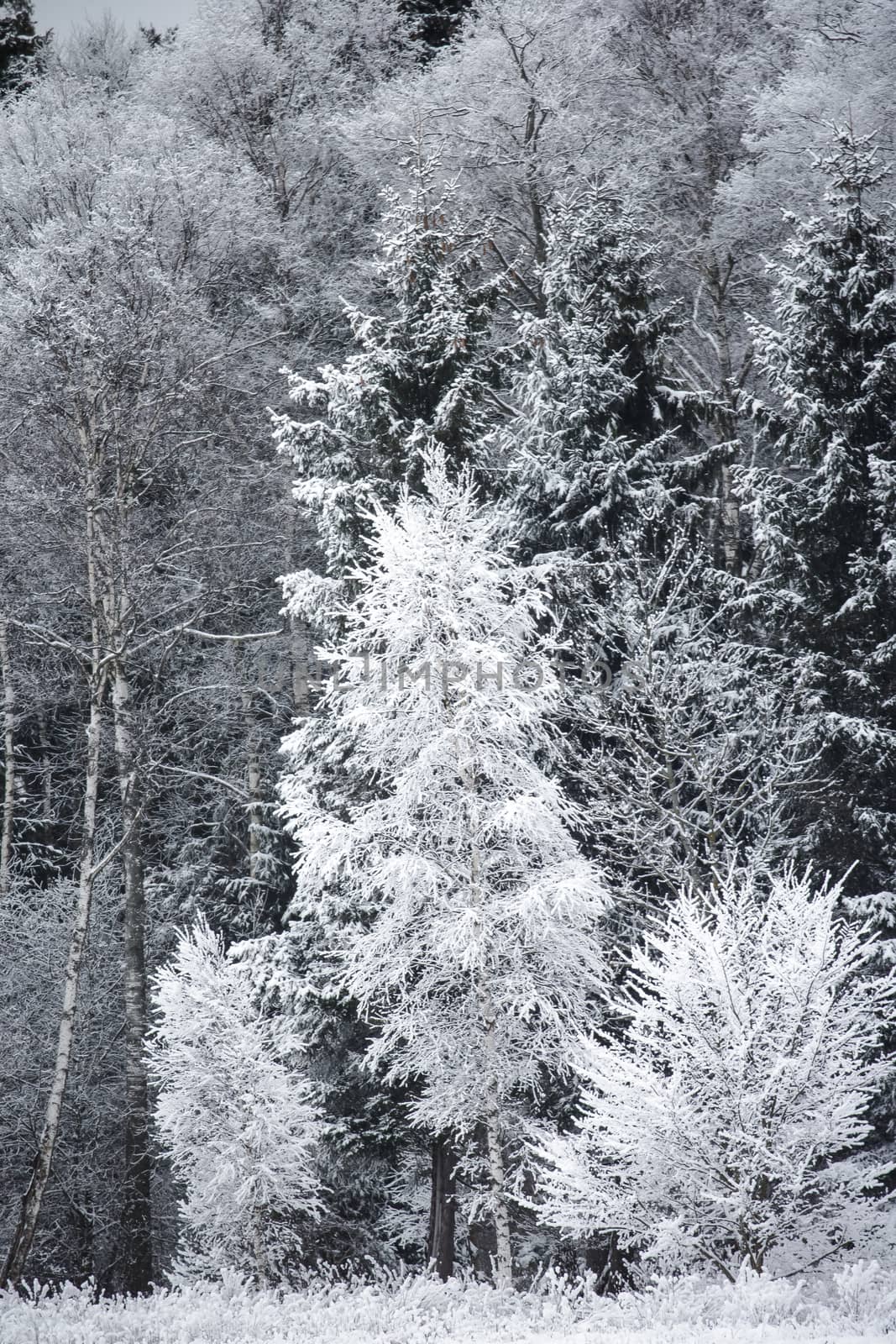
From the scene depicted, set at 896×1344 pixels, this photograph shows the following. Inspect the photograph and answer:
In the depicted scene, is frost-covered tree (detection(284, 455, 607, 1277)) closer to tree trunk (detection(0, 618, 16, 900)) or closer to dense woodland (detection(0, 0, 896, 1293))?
dense woodland (detection(0, 0, 896, 1293))

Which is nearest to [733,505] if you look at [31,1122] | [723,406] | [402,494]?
[723,406]

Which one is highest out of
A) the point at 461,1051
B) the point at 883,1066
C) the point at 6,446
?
the point at 6,446

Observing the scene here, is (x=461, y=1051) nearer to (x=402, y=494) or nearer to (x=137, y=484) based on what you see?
(x=402, y=494)

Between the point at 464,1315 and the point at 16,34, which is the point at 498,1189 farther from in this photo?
the point at 16,34

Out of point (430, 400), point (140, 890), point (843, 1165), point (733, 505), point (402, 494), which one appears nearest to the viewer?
point (843, 1165)

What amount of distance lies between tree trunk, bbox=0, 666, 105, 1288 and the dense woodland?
0.09m

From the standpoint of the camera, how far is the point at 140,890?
17797 mm

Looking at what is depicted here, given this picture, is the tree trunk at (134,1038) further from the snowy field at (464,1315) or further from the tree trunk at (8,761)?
the snowy field at (464,1315)

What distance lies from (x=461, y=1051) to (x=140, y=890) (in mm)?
7132

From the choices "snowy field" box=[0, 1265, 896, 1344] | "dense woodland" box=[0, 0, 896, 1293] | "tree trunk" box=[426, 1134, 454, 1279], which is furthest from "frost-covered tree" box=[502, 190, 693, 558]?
"snowy field" box=[0, 1265, 896, 1344]

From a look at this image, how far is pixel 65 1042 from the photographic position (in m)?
13.9

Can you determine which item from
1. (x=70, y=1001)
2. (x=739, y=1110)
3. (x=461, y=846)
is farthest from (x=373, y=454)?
(x=739, y=1110)

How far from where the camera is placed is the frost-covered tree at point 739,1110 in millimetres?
9273

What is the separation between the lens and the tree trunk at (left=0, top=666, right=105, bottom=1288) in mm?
12516
